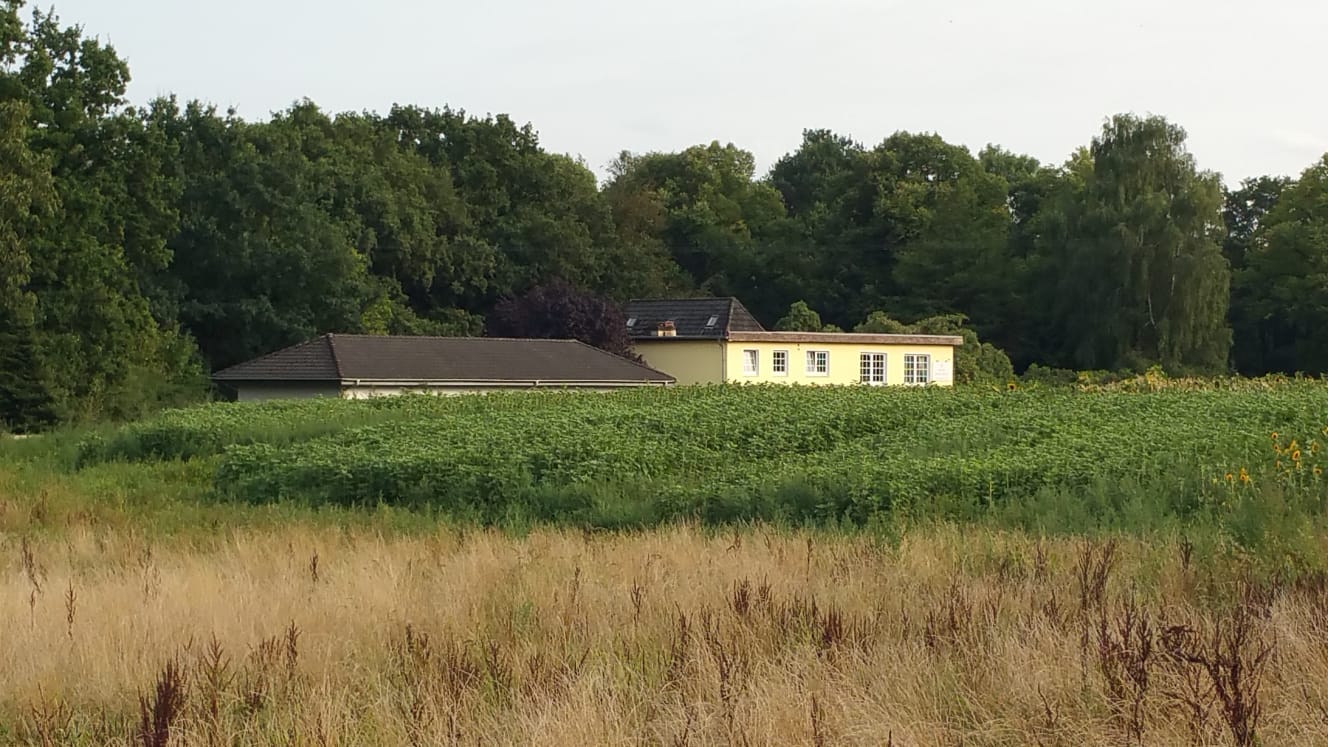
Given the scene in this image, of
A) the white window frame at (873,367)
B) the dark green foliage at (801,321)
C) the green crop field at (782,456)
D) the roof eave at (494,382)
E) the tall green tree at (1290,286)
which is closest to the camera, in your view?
the green crop field at (782,456)

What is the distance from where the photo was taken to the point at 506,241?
6819 cm

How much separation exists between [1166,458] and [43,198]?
3730 cm

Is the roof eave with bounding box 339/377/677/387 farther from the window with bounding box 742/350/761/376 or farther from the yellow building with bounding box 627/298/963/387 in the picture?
the window with bounding box 742/350/761/376

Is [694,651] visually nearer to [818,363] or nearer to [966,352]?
[818,363]

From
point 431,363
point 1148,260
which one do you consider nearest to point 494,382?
point 431,363

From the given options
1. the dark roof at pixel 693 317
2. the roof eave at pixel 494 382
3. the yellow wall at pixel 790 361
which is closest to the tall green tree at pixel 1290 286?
the yellow wall at pixel 790 361

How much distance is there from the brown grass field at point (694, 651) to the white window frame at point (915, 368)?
4476 centimetres

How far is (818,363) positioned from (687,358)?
5465 millimetres

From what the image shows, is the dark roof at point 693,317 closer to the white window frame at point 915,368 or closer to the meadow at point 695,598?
the white window frame at point 915,368

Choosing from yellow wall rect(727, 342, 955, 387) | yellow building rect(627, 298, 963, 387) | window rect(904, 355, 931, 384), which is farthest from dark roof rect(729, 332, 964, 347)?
window rect(904, 355, 931, 384)

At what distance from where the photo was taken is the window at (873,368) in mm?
54178

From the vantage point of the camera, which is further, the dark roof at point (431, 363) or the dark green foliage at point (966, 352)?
Answer: the dark green foliage at point (966, 352)

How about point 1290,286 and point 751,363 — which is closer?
point 751,363

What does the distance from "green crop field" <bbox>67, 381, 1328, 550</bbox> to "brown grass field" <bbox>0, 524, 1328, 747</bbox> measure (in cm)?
411
